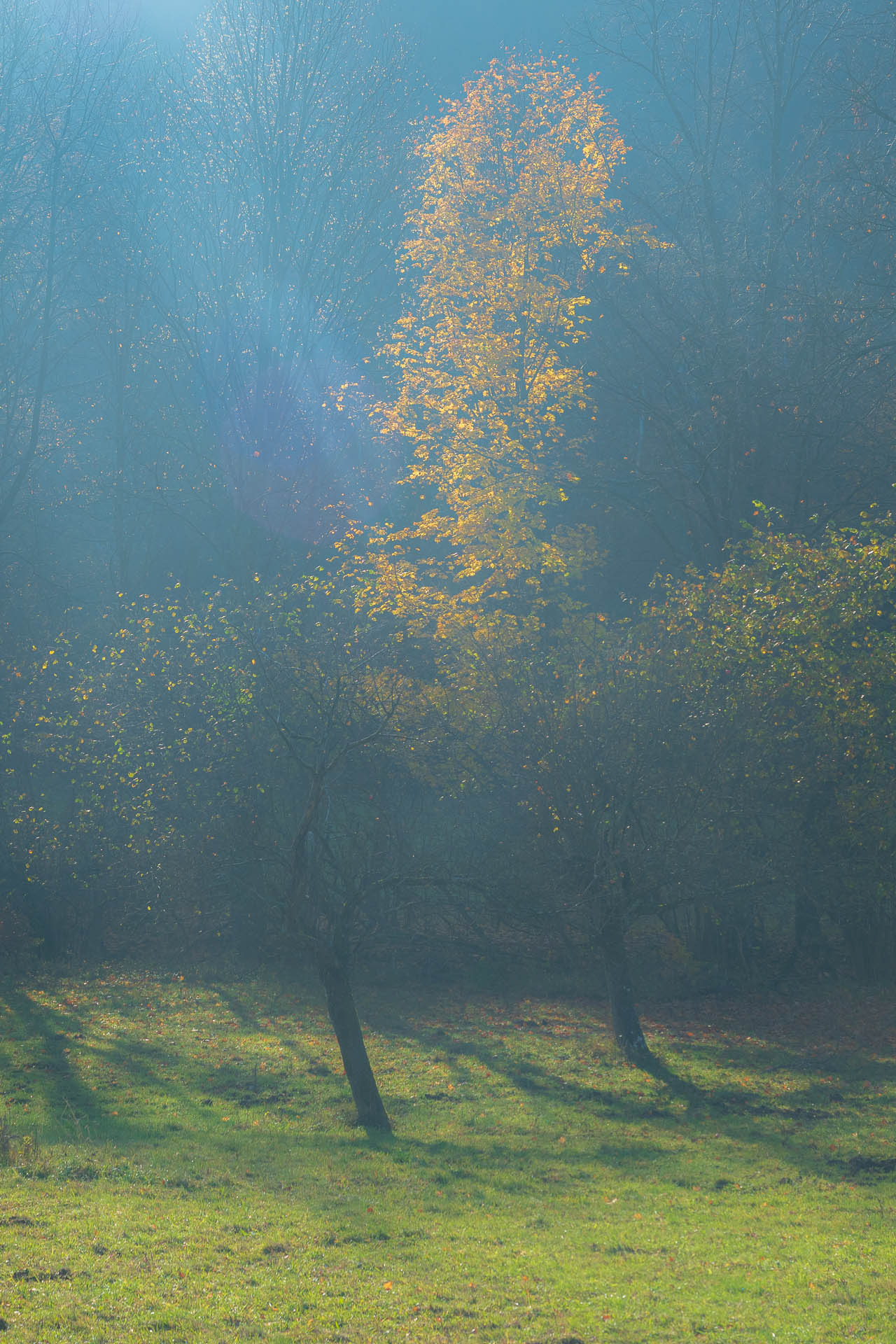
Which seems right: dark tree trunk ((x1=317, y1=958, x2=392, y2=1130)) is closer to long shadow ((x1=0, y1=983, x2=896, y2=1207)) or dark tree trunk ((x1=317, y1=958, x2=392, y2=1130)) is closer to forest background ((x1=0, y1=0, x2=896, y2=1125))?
forest background ((x1=0, y1=0, x2=896, y2=1125))

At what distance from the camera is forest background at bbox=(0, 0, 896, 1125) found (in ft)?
53.3

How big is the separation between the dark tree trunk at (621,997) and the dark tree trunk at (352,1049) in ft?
14.9

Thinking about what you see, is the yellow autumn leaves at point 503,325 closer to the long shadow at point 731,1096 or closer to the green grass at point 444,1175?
the long shadow at point 731,1096

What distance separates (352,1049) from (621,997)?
199 inches

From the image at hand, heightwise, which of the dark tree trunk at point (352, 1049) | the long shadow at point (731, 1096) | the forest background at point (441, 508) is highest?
the forest background at point (441, 508)

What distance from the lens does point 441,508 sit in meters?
30.7

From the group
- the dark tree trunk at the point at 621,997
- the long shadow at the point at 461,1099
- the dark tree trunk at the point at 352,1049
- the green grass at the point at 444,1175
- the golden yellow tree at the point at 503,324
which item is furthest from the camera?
the golden yellow tree at the point at 503,324

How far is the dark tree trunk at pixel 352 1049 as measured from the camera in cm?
1220

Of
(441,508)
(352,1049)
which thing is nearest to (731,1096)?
(352,1049)

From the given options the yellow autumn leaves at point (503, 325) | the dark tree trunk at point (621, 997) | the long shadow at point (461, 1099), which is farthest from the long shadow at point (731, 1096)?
the yellow autumn leaves at point (503, 325)

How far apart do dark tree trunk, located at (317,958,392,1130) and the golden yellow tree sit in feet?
33.0

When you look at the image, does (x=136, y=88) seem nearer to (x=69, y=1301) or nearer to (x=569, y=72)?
(x=569, y=72)

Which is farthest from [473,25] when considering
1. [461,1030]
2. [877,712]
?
[461,1030]

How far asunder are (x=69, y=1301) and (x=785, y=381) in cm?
2231
